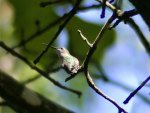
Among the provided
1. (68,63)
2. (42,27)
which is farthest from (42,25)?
(68,63)

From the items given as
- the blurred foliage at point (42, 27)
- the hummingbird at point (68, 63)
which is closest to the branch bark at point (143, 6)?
the hummingbird at point (68, 63)

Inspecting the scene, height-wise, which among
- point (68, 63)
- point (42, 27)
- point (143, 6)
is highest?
point (143, 6)

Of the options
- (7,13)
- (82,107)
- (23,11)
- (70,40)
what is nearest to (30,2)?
(23,11)

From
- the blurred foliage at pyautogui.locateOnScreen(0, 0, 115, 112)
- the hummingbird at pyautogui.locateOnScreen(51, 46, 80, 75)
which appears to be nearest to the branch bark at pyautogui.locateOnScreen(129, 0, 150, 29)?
the hummingbird at pyautogui.locateOnScreen(51, 46, 80, 75)

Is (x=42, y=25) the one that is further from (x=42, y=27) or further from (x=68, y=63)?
(x=68, y=63)

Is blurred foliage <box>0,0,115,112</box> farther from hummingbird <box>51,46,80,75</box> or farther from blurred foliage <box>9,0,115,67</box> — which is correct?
hummingbird <box>51,46,80,75</box>

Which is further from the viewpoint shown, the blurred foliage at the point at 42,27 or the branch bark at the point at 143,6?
the blurred foliage at the point at 42,27

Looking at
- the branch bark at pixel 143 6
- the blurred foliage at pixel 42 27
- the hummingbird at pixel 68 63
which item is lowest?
the blurred foliage at pixel 42 27

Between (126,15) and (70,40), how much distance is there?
1089mm

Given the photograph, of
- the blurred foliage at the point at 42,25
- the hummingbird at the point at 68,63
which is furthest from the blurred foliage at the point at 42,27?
the hummingbird at the point at 68,63

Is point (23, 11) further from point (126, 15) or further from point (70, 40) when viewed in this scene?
point (126, 15)

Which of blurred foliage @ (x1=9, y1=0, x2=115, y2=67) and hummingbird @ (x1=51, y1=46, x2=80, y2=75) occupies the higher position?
hummingbird @ (x1=51, y1=46, x2=80, y2=75)

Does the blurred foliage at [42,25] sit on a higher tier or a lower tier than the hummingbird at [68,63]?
lower

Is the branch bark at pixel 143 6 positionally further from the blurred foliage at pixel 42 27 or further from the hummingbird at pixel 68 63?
the blurred foliage at pixel 42 27
